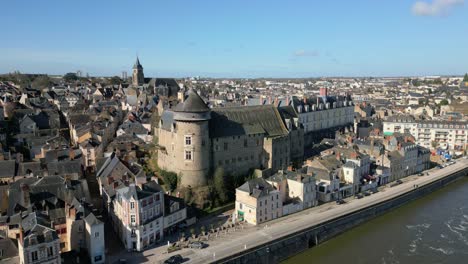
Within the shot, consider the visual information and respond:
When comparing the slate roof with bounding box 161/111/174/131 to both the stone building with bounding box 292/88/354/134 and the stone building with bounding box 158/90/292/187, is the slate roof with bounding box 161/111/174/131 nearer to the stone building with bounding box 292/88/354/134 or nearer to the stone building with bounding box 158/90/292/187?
the stone building with bounding box 158/90/292/187

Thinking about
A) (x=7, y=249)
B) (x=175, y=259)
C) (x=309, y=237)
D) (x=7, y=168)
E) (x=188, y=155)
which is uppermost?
(x=188, y=155)

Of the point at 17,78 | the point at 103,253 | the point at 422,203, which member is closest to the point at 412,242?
the point at 422,203

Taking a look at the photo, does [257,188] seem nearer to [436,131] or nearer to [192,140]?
[192,140]

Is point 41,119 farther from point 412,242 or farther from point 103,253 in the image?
point 412,242

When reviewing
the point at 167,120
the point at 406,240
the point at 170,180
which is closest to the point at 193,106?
the point at 167,120

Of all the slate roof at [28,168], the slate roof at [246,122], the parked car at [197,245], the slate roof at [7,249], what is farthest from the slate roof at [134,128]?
the slate roof at [7,249]

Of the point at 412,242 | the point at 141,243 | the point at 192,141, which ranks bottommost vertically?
the point at 412,242

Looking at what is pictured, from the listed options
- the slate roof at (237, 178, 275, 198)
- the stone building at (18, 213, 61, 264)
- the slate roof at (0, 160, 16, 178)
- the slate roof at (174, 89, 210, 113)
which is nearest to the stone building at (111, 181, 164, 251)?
the stone building at (18, 213, 61, 264)
